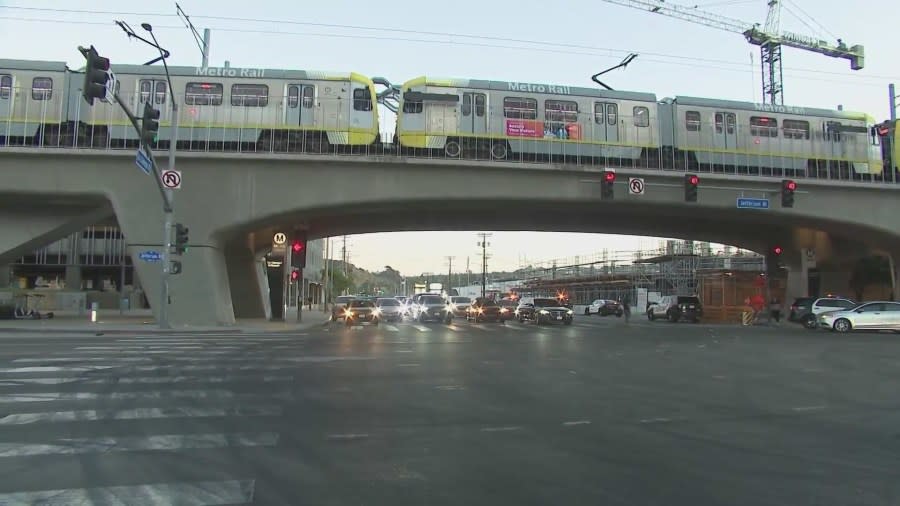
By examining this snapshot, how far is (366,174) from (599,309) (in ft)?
105

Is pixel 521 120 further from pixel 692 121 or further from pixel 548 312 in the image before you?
pixel 548 312

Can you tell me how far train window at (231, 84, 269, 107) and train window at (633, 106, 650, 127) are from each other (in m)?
16.5

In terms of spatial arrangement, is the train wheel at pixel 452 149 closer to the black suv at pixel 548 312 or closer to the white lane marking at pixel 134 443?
the black suv at pixel 548 312

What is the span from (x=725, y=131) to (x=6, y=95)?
104 feet

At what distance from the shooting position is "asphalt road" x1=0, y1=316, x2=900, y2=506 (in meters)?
5.32

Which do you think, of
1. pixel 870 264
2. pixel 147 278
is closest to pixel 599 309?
pixel 870 264

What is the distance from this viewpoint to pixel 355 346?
18.7 meters

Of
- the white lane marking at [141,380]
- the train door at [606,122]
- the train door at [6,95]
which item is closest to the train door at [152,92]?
the train door at [6,95]

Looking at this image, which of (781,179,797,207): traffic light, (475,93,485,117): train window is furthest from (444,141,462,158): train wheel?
(781,179,797,207): traffic light

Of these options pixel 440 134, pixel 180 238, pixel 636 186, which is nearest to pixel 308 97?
pixel 440 134

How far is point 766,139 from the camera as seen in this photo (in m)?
29.9

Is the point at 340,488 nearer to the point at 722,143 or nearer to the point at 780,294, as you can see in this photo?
the point at 722,143

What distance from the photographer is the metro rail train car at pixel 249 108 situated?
2611 cm

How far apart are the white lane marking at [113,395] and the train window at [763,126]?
1094 inches
